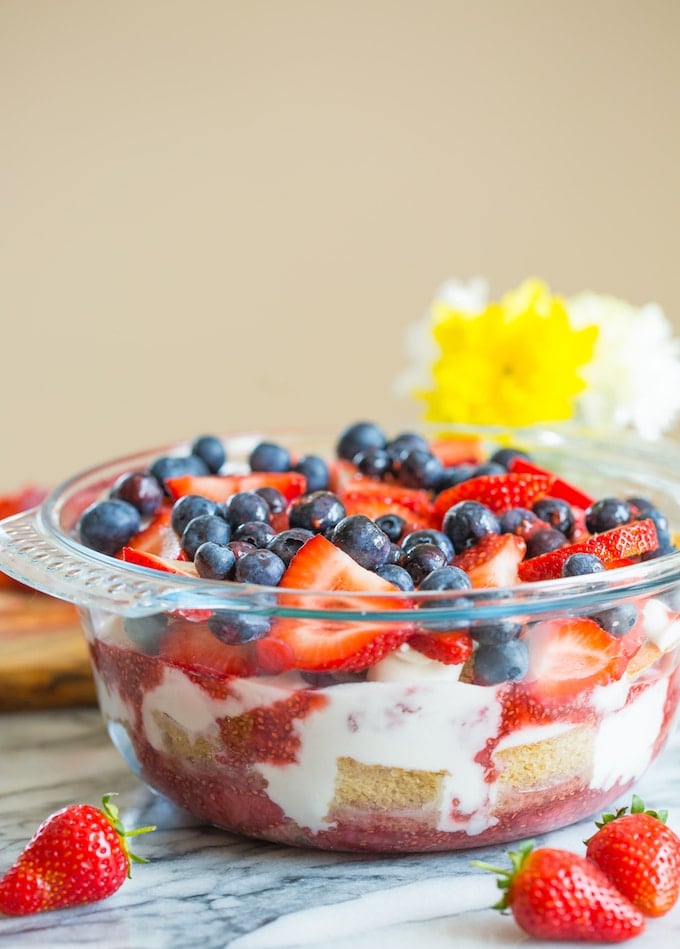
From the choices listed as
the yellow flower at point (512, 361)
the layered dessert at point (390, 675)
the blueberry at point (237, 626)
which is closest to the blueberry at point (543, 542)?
the layered dessert at point (390, 675)

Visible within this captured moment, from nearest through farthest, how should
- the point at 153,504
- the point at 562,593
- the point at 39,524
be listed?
the point at 562,593 → the point at 39,524 → the point at 153,504

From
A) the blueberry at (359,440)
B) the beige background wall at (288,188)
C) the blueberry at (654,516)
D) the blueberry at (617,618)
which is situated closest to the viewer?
the blueberry at (617,618)

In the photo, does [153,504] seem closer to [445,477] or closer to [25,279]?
[445,477]

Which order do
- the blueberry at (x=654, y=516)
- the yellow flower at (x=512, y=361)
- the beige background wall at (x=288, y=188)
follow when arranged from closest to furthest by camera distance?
1. the blueberry at (x=654, y=516)
2. the yellow flower at (x=512, y=361)
3. the beige background wall at (x=288, y=188)

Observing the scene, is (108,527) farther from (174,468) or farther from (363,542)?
(363,542)

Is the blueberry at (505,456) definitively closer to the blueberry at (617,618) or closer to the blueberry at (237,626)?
the blueberry at (617,618)

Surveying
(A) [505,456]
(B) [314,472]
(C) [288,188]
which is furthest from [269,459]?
(C) [288,188]

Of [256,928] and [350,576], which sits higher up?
[350,576]

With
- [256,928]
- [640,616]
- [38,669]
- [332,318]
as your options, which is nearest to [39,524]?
[38,669]

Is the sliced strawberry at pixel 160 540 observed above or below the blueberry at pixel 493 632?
below
